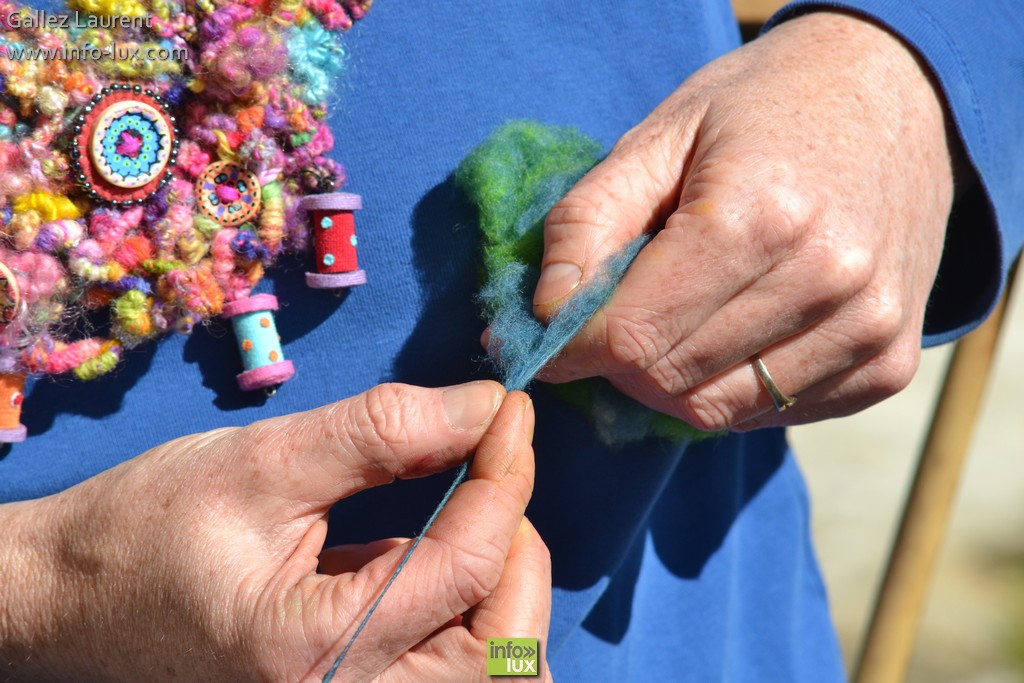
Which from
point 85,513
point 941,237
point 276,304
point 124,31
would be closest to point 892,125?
point 941,237

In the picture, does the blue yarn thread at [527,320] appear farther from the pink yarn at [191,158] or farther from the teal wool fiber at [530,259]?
the pink yarn at [191,158]

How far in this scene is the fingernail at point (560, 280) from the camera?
0.76 m

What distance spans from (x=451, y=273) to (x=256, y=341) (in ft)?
0.74

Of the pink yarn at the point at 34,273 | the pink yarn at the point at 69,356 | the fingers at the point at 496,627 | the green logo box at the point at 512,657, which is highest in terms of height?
the pink yarn at the point at 34,273

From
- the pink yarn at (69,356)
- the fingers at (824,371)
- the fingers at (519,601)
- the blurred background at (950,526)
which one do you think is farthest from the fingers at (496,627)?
the blurred background at (950,526)

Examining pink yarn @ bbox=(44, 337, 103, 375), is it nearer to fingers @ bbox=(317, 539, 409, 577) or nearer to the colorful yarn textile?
the colorful yarn textile

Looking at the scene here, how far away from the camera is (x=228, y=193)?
85cm

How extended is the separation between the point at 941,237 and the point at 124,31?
3.06ft

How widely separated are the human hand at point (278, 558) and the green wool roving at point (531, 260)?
0.24 ft

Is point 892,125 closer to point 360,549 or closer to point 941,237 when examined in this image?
point 941,237

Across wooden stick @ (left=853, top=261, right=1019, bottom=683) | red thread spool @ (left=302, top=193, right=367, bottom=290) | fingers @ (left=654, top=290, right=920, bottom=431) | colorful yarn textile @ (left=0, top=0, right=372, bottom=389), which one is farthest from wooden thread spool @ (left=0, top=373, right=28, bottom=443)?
wooden stick @ (left=853, top=261, right=1019, bottom=683)

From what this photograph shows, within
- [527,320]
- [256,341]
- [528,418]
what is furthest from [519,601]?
[256,341]

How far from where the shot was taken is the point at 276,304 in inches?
33.9

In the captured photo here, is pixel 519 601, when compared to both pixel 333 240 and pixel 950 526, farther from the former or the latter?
pixel 950 526
